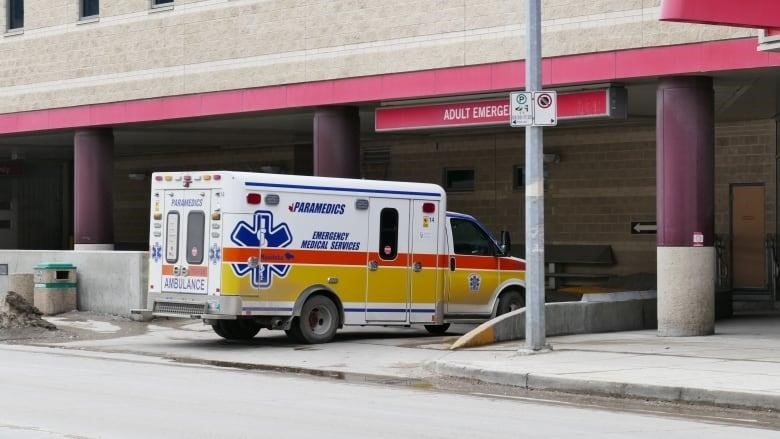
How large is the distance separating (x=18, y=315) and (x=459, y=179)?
14.3 m

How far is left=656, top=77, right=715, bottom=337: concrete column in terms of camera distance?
21000mm

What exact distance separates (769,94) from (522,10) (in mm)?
4992

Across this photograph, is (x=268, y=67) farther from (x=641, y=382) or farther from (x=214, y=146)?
(x=641, y=382)

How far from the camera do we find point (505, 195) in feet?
108

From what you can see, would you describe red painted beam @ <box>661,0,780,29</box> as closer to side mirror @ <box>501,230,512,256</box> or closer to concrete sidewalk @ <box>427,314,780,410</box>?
concrete sidewalk @ <box>427,314,780,410</box>

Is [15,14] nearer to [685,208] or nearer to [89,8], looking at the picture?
[89,8]

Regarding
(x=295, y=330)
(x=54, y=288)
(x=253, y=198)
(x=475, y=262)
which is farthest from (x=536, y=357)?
(x=54, y=288)

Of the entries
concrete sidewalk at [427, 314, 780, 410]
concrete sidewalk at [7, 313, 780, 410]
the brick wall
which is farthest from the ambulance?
the brick wall

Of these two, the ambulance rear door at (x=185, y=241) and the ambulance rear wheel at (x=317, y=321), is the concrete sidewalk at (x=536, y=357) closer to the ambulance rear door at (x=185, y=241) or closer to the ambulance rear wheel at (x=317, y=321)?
the ambulance rear wheel at (x=317, y=321)

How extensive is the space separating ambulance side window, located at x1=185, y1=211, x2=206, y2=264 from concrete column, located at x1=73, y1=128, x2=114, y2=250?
12127 millimetres

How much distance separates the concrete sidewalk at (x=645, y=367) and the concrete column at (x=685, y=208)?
501 millimetres

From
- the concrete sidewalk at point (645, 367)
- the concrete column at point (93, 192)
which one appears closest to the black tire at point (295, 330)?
the concrete sidewalk at point (645, 367)

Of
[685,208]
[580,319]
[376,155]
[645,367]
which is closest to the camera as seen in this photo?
[645,367]

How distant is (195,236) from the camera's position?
781 inches
